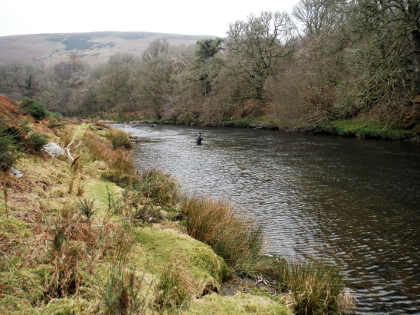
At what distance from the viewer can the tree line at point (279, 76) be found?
18.5 metres

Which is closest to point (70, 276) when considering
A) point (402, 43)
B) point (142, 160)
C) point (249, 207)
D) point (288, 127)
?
point (249, 207)

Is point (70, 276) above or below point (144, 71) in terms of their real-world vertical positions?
below

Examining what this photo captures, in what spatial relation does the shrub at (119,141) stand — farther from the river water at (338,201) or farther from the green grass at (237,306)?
the green grass at (237,306)

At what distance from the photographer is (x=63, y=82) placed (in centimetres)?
8138

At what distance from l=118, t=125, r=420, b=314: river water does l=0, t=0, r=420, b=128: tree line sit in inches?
178

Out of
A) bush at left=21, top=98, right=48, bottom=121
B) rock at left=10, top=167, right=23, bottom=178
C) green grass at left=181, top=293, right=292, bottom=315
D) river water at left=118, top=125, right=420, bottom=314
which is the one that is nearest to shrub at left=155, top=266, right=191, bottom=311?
green grass at left=181, top=293, right=292, bottom=315

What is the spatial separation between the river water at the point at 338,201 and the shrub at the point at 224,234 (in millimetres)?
833

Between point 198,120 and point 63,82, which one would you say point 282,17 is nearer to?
point 198,120

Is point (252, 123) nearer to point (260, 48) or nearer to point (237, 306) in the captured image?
point (260, 48)

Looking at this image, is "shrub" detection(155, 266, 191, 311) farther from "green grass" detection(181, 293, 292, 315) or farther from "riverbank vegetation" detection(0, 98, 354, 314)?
"green grass" detection(181, 293, 292, 315)

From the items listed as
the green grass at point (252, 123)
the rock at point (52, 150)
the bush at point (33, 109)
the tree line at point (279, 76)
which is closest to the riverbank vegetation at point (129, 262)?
the rock at point (52, 150)

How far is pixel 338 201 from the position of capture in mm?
9328

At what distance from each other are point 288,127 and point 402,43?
14.4 metres

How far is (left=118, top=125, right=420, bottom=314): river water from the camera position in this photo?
16.8 ft
